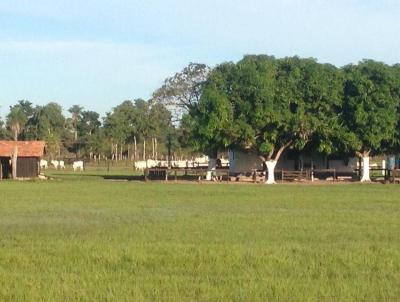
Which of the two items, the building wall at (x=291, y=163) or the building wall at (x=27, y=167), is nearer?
the building wall at (x=27, y=167)

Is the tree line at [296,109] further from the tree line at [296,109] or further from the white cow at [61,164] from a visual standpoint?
the white cow at [61,164]

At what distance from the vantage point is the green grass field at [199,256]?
1041 centimetres

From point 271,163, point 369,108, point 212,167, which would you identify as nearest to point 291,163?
point 212,167

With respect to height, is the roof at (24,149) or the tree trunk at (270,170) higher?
the roof at (24,149)

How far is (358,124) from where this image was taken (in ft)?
185

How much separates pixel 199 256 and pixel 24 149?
54.2m

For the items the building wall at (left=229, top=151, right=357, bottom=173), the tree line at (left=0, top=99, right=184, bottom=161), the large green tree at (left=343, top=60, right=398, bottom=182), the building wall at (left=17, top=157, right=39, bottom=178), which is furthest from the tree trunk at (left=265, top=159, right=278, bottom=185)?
the tree line at (left=0, top=99, right=184, bottom=161)

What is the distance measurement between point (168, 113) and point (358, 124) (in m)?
21.1

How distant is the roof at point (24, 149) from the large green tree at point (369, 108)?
25.1m

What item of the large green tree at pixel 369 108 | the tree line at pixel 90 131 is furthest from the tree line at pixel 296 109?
the tree line at pixel 90 131

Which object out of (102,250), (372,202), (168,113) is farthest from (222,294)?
(168,113)

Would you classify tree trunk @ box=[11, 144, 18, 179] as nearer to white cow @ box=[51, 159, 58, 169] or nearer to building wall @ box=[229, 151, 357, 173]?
building wall @ box=[229, 151, 357, 173]

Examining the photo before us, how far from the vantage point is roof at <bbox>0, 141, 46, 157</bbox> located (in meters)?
65.5

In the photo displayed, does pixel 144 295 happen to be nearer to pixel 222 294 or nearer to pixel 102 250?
pixel 222 294
